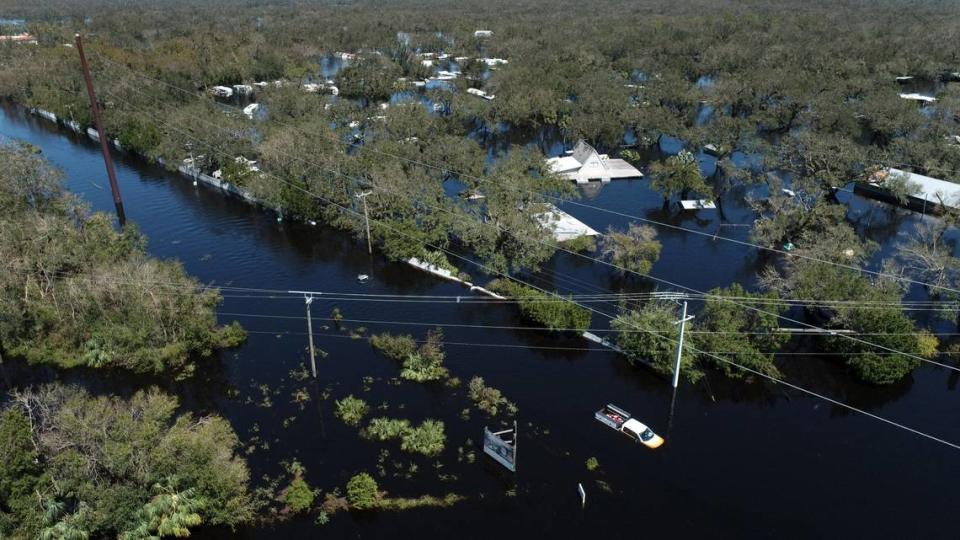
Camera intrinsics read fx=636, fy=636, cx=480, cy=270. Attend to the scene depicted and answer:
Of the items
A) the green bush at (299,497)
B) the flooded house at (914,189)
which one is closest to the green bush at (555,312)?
the green bush at (299,497)

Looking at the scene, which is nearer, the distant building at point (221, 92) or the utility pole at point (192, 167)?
the utility pole at point (192, 167)

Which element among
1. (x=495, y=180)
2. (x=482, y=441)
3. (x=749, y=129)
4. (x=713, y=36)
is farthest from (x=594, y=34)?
(x=482, y=441)

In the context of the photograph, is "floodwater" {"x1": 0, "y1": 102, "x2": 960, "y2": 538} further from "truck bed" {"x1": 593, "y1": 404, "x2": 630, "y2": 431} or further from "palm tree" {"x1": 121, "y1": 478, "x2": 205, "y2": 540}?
"palm tree" {"x1": 121, "y1": 478, "x2": 205, "y2": 540}

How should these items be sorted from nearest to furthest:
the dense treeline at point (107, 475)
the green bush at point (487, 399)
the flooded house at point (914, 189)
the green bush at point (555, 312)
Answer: the dense treeline at point (107, 475) < the green bush at point (487, 399) < the green bush at point (555, 312) < the flooded house at point (914, 189)

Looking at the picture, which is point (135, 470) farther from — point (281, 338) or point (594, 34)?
point (594, 34)

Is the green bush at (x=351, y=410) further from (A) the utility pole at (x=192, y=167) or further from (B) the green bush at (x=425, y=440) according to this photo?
(A) the utility pole at (x=192, y=167)

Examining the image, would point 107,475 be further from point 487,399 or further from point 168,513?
point 487,399

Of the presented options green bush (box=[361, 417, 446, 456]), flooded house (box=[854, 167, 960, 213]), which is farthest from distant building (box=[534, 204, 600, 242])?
flooded house (box=[854, 167, 960, 213])
